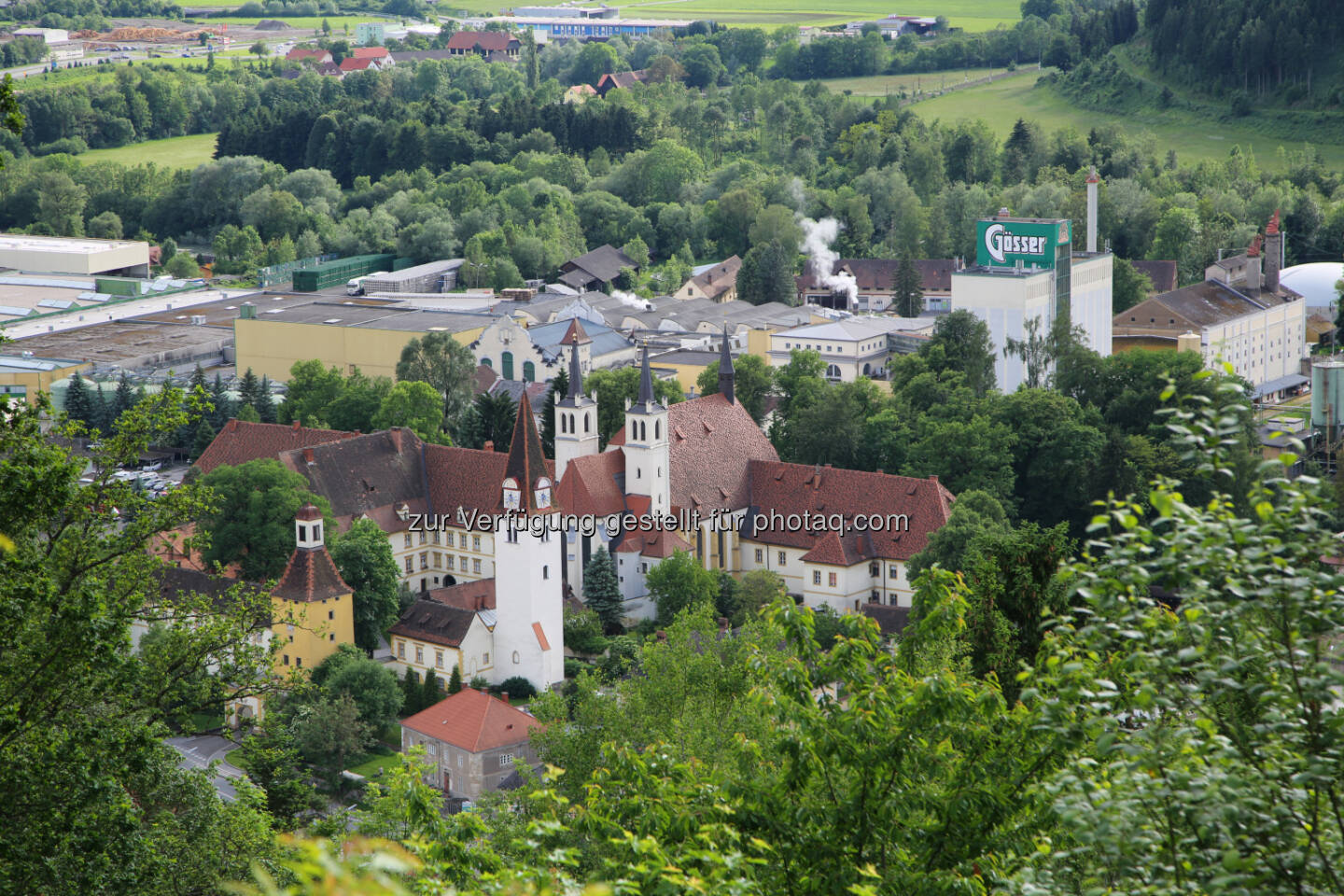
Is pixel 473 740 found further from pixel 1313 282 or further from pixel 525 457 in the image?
pixel 1313 282

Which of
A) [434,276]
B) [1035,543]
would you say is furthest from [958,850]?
[434,276]

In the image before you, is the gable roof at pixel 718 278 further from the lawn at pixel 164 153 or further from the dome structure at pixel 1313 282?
the lawn at pixel 164 153

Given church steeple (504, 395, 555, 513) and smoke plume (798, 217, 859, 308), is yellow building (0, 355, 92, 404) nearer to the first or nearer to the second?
church steeple (504, 395, 555, 513)

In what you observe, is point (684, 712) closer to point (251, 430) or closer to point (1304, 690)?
point (1304, 690)

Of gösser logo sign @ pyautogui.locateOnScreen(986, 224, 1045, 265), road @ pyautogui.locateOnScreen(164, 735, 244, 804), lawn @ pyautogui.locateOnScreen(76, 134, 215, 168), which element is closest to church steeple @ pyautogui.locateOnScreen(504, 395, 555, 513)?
road @ pyautogui.locateOnScreen(164, 735, 244, 804)

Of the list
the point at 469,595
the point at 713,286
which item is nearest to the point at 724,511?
the point at 469,595

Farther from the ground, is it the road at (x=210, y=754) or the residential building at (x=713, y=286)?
the residential building at (x=713, y=286)

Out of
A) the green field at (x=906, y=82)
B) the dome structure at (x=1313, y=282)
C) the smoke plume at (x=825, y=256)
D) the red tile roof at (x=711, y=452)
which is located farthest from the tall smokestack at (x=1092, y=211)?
the green field at (x=906, y=82)
